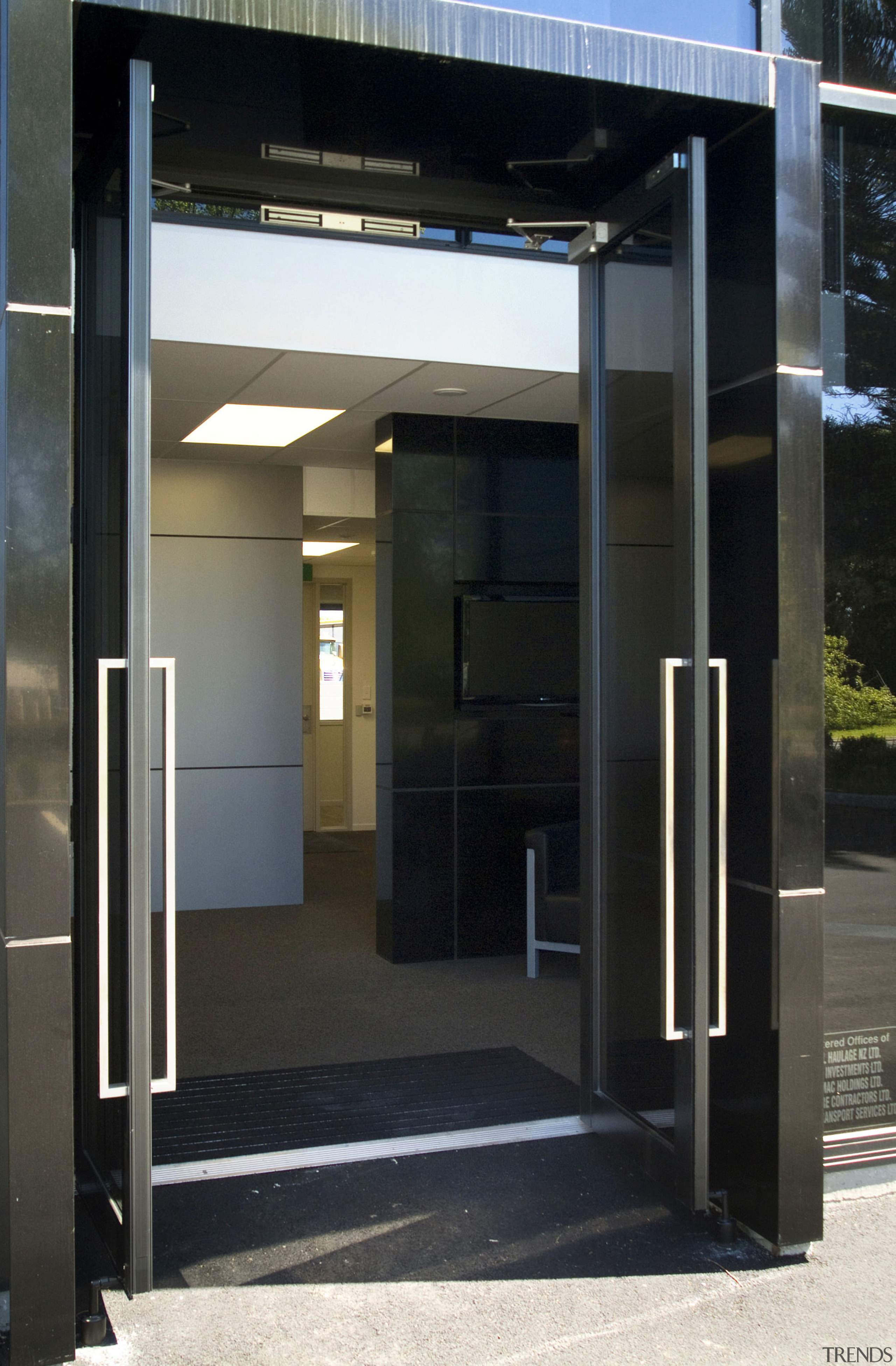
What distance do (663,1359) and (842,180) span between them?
3153 mm

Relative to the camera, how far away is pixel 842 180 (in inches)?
139

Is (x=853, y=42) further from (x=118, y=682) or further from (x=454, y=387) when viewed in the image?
(x=118, y=682)

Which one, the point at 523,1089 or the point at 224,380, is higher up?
the point at 224,380

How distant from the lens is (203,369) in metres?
5.27

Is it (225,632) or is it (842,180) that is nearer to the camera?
(842,180)

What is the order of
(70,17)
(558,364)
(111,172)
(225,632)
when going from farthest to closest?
1. (225,632)
2. (558,364)
3. (111,172)
4. (70,17)

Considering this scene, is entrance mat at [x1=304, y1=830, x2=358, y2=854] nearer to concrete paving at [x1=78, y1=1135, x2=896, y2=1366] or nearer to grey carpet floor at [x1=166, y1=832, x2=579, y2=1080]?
grey carpet floor at [x1=166, y1=832, x2=579, y2=1080]

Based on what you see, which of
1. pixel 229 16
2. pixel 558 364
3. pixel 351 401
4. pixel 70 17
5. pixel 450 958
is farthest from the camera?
pixel 450 958

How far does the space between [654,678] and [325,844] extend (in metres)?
7.90

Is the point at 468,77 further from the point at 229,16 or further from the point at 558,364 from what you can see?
the point at 558,364

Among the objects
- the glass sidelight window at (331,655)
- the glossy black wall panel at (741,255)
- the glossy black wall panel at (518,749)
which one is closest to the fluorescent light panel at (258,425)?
the glossy black wall panel at (518,749)

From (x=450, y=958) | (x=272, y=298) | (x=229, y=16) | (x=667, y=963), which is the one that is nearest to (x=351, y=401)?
(x=272, y=298)

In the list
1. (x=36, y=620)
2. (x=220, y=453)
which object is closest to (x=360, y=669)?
(x=220, y=453)

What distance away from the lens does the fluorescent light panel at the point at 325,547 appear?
1029cm
